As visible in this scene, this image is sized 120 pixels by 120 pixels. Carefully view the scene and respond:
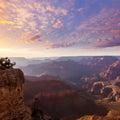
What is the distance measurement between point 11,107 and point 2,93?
6.05ft

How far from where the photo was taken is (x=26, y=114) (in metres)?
27.4

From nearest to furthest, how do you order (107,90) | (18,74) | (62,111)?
(18,74)
(62,111)
(107,90)

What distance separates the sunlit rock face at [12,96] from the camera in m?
24.7

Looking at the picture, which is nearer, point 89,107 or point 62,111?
point 62,111

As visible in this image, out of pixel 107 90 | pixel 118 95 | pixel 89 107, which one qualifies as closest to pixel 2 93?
pixel 89 107

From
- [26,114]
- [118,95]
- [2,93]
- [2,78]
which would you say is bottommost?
[118,95]

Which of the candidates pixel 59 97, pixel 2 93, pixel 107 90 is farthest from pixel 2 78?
pixel 107 90

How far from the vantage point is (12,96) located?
26.0m

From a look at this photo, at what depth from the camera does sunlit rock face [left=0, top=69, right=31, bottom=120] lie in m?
24.7

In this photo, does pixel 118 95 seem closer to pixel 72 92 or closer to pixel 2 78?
pixel 72 92

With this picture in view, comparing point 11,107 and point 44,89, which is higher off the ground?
point 11,107

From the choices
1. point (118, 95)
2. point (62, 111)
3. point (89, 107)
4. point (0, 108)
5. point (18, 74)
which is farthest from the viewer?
point (118, 95)

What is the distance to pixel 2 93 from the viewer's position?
24.8 meters

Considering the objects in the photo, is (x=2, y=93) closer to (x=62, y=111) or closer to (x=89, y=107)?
(x=62, y=111)
